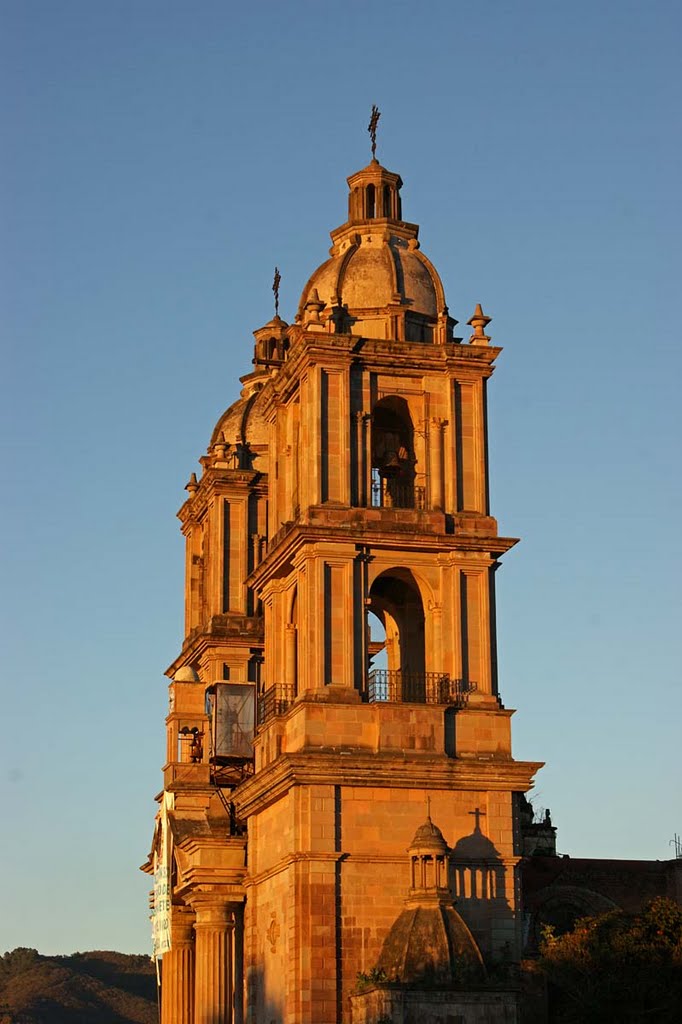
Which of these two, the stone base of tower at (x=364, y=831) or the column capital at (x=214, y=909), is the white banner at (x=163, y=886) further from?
the stone base of tower at (x=364, y=831)

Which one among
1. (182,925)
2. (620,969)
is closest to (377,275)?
(620,969)

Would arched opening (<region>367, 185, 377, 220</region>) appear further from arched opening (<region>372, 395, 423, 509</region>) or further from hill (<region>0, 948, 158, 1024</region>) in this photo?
hill (<region>0, 948, 158, 1024</region>)

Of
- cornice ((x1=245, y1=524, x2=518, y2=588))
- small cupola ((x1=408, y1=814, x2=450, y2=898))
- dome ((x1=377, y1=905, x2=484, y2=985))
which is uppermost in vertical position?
cornice ((x1=245, y1=524, x2=518, y2=588))

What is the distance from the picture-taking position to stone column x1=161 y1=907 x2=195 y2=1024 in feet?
192

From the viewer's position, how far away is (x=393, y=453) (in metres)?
52.2

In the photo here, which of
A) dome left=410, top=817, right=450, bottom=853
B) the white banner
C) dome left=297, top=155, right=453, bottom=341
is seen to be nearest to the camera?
dome left=410, top=817, right=450, bottom=853

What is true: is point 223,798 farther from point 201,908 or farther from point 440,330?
point 440,330

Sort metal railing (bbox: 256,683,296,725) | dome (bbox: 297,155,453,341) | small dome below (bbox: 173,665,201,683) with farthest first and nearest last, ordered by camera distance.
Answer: small dome below (bbox: 173,665,201,683) → dome (bbox: 297,155,453,341) → metal railing (bbox: 256,683,296,725)

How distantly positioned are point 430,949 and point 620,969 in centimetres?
505

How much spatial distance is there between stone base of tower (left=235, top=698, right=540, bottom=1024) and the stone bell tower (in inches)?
1.8

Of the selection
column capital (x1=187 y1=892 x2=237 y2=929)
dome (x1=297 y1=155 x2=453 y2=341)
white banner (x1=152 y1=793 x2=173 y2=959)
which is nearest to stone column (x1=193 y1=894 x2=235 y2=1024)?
column capital (x1=187 y1=892 x2=237 y2=929)

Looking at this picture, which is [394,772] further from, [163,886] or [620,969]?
[163,886]

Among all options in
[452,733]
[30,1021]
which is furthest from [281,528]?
[30,1021]

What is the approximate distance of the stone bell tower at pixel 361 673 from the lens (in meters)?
45.7
